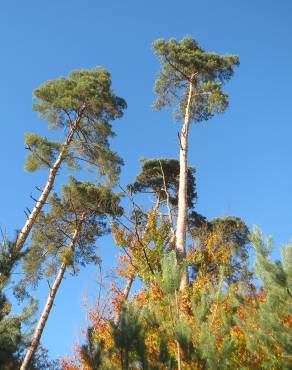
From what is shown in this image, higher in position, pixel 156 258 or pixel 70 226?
pixel 70 226

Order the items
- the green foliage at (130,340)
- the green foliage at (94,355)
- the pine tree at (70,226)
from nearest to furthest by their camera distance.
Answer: the green foliage at (130,340), the green foliage at (94,355), the pine tree at (70,226)

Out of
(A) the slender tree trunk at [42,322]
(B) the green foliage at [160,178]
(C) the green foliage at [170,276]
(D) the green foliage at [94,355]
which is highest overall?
(B) the green foliage at [160,178]

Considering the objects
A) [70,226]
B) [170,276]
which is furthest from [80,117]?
[170,276]

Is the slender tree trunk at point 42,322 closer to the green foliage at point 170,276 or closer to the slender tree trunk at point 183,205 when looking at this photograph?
the slender tree trunk at point 183,205

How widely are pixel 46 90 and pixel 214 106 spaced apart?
6.03 m

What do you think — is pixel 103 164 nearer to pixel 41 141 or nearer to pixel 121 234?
pixel 41 141

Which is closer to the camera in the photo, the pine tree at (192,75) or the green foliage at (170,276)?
the green foliage at (170,276)

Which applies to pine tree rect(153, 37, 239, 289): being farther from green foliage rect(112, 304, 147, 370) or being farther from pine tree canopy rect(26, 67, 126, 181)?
green foliage rect(112, 304, 147, 370)

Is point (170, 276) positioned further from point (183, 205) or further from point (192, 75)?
point (192, 75)

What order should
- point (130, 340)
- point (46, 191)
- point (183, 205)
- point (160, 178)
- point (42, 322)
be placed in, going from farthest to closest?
point (160, 178), point (42, 322), point (46, 191), point (183, 205), point (130, 340)

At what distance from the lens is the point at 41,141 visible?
13.7 m

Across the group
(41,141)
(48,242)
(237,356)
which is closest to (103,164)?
(41,141)

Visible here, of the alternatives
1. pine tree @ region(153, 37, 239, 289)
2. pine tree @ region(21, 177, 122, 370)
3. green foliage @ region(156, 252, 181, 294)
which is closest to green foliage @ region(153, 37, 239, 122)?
pine tree @ region(153, 37, 239, 289)

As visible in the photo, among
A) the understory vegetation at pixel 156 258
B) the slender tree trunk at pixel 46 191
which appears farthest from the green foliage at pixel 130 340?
the slender tree trunk at pixel 46 191
